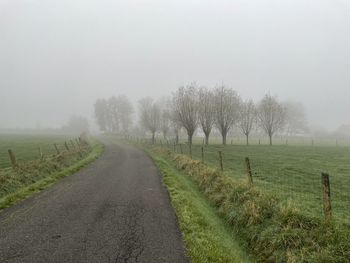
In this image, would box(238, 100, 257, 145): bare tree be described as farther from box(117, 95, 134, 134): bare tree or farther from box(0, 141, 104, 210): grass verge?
box(117, 95, 134, 134): bare tree

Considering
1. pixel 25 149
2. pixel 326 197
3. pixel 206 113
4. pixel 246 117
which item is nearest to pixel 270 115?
pixel 246 117

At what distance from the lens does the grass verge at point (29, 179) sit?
47.7 ft

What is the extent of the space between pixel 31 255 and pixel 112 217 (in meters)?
3.57

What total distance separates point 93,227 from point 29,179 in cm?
1010

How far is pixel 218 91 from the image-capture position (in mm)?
62781

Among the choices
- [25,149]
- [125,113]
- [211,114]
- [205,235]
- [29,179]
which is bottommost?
[205,235]

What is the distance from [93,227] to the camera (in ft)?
32.7

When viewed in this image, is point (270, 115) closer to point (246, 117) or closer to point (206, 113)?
point (246, 117)

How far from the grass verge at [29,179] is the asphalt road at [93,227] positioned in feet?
2.53

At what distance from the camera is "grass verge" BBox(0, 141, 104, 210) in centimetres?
1454

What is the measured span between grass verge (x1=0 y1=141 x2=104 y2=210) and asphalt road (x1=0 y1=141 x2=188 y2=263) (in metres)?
0.77

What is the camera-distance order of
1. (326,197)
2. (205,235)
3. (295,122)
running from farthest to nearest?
(295,122) → (205,235) → (326,197)

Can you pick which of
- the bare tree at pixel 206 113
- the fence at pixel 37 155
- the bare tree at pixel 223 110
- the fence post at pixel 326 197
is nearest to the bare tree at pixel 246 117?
the bare tree at pixel 223 110

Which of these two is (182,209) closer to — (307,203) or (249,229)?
(249,229)
